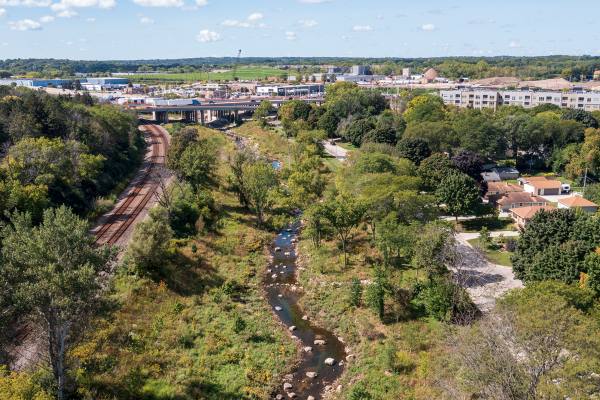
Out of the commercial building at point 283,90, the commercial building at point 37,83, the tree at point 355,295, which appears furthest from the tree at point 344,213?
the commercial building at point 37,83

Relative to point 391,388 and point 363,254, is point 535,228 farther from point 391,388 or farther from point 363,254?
point 391,388

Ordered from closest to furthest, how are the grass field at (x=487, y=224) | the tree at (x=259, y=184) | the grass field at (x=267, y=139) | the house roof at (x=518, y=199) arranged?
the grass field at (x=487, y=224) → the tree at (x=259, y=184) → the house roof at (x=518, y=199) → the grass field at (x=267, y=139)

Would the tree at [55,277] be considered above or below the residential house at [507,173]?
above

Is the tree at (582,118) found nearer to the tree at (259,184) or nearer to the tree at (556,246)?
the tree at (556,246)

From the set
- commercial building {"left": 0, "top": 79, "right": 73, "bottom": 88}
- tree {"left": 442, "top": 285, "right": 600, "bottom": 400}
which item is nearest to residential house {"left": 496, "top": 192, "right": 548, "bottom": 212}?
tree {"left": 442, "top": 285, "right": 600, "bottom": 400}

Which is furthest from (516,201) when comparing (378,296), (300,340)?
(300,340)

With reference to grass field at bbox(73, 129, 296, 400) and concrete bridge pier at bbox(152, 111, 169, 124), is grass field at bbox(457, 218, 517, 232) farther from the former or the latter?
concrete bridge pier at bbox(152, 111, 169, 124)
